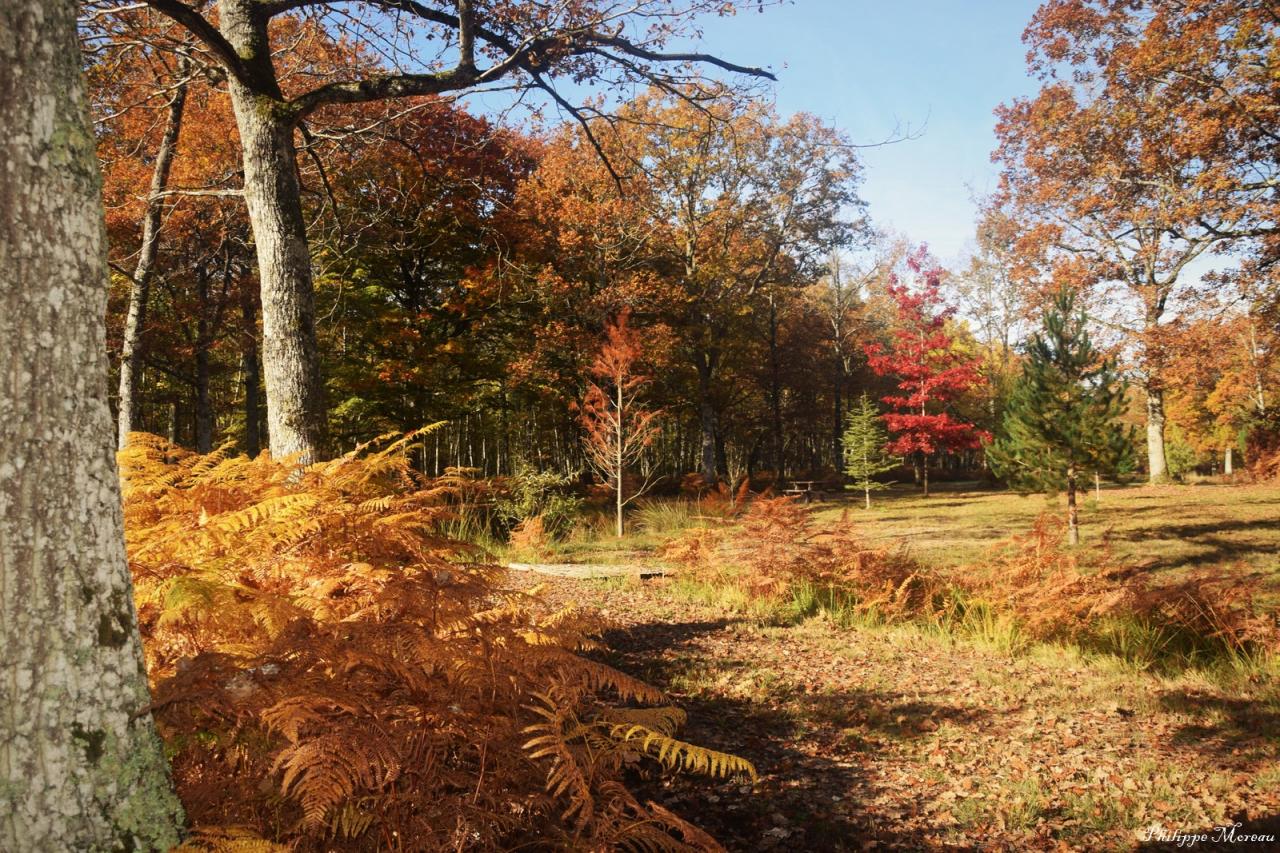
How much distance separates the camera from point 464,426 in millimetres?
21422

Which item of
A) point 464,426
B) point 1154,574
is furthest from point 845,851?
point 464,426

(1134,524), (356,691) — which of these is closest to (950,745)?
(356,691)

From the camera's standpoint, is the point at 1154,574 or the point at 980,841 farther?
the point at 1154,574

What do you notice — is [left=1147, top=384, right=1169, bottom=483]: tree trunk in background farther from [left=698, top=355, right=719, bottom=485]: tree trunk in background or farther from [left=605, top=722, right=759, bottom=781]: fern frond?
[left=605, top=722, right=759, bottom=781]: fern frond

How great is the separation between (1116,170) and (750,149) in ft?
36.1

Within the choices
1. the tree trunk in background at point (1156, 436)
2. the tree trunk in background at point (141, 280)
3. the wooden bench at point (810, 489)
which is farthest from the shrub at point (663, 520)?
the tree trunk in background at point (1156, 436)

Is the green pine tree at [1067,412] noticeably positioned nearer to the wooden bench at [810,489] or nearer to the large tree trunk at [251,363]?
the wooden bench at [810,489]

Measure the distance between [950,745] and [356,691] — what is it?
10.6ft

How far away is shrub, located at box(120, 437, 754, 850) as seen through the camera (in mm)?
1755

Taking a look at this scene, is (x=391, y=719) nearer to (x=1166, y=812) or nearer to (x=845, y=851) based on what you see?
(x=845, y=851)

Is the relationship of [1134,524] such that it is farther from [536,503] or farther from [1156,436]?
[536,503]

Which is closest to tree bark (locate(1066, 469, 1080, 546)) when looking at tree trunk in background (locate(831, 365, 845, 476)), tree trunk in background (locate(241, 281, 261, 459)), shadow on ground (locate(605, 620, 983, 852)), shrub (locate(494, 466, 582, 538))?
shadow on ground (locate(605, 620, 983, 852))

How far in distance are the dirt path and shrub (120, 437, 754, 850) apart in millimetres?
1137

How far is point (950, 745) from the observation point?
3.82m
